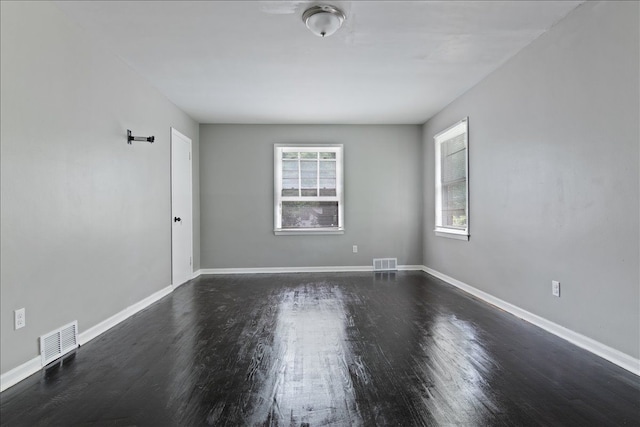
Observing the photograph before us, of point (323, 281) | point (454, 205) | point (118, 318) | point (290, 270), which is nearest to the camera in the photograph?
point (118, 318)

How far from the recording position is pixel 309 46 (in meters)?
3.13

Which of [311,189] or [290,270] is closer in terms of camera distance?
[290,270]

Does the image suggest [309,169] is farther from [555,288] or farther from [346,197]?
[555,288]

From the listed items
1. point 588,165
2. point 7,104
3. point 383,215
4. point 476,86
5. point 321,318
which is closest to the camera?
point 7,104

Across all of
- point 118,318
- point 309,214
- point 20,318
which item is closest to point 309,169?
point 309,214

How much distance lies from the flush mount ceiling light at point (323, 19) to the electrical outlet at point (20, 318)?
8.92 feet

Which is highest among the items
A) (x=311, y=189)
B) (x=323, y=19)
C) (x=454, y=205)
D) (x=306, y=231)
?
(x=323, y=19)

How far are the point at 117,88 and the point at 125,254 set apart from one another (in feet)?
5.14

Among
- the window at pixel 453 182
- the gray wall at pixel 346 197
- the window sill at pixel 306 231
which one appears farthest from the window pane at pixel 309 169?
the window at pixel 453 182

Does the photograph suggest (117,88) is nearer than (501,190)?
Yes

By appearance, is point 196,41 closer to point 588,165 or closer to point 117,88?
point 117,88

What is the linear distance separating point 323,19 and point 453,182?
3.15 meters

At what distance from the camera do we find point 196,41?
3016 mm

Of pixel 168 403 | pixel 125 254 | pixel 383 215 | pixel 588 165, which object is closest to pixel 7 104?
pixel 125 254
